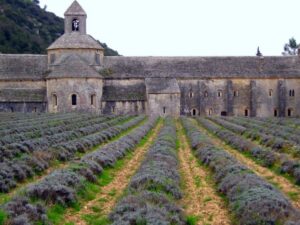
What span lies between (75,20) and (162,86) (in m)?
13.6

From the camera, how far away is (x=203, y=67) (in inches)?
2657

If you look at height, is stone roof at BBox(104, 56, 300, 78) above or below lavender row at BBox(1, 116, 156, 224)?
above

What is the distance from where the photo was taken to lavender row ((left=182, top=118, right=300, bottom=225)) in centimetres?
1095

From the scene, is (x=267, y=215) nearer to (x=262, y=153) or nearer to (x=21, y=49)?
(x=262, y=153)

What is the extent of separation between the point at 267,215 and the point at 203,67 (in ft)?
187

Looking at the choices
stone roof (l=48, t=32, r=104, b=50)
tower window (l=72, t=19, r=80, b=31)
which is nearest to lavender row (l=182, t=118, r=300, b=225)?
stone roof (l=48, t=32, r=104, b=50)

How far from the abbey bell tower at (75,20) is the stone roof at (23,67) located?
481 cm

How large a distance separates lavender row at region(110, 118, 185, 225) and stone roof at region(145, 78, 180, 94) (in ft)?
144

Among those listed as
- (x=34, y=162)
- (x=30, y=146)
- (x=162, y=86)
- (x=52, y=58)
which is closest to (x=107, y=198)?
(x=34, y=162)

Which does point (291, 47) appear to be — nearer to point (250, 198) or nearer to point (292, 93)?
point (292, 93)

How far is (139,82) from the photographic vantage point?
65.1m

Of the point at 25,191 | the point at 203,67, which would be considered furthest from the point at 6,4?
the point at 25,191

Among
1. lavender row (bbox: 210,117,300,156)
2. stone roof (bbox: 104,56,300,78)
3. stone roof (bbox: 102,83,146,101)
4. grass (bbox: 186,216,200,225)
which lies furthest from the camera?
stone roof (bbox: 104,56,300,78)

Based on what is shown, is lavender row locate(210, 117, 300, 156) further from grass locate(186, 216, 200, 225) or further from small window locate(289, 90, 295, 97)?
small window locate(289, 90, 295, 97)
